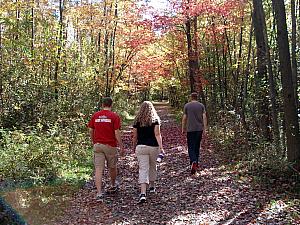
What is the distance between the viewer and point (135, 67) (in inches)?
957

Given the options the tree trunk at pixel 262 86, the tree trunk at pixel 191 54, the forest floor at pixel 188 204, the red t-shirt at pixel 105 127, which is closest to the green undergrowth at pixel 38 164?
the forest floor at pixel 188 204

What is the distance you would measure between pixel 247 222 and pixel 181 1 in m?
11.9

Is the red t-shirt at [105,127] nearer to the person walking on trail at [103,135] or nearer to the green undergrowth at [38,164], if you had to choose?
the person walking on trail at [103,135]

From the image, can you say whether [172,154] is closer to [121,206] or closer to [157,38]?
[121,206]

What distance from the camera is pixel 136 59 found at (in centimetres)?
2244

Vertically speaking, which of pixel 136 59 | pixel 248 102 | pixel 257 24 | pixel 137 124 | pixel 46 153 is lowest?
pixel 46 153

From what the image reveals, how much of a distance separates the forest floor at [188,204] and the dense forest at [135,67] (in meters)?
1.08

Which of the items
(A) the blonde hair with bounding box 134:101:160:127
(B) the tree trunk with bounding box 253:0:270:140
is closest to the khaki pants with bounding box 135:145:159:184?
(A) the blonde hair with bounding box 134:101:160:127

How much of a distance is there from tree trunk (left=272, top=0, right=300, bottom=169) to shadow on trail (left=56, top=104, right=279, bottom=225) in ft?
4.25

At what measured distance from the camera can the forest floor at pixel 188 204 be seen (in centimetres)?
560

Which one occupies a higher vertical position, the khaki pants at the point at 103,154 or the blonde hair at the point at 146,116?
the blonde hair at the point at 146,116

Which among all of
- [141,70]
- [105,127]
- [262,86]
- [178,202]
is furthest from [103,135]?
[141,70]

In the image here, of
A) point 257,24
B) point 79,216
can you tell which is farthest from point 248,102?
point 79,216

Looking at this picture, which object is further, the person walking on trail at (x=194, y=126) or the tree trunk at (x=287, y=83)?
the person walking on trail at (x=194, y=126)
